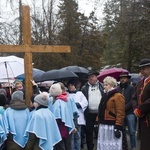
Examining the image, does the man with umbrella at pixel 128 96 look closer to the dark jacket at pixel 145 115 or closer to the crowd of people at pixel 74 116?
the crowd of people at pixel 74 116

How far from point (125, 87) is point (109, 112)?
188 centimetres

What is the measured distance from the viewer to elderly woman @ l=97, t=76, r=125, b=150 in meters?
7.01

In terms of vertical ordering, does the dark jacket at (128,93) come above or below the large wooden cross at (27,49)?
below

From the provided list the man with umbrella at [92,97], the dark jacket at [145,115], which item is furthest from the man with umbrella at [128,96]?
the dark jacket at [145,115]

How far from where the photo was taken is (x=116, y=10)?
71.7ft

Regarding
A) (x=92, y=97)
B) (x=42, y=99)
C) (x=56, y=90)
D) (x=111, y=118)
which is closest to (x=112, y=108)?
(x=111, y=118)

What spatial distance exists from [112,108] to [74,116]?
87 cm

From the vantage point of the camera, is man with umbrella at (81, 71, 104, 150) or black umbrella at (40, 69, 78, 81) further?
black umbrella at (40, 69, 78, 81)

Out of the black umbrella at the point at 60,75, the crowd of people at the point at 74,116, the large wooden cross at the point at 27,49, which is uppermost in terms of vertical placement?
the large wooden cross at the point at 27,49

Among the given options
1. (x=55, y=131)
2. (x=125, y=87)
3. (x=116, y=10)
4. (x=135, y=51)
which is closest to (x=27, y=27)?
(x=55, y=131)

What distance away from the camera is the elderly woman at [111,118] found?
23.0 feet

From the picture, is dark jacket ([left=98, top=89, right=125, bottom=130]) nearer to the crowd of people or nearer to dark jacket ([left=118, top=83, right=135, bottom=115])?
the crowd of people

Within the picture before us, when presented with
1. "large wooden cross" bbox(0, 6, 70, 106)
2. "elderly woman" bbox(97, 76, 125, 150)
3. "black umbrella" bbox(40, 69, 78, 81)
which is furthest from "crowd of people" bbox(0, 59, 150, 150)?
"black umbrella" bbox(40, 69, 78, 81)

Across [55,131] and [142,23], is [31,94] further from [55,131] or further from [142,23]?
[142,23]
